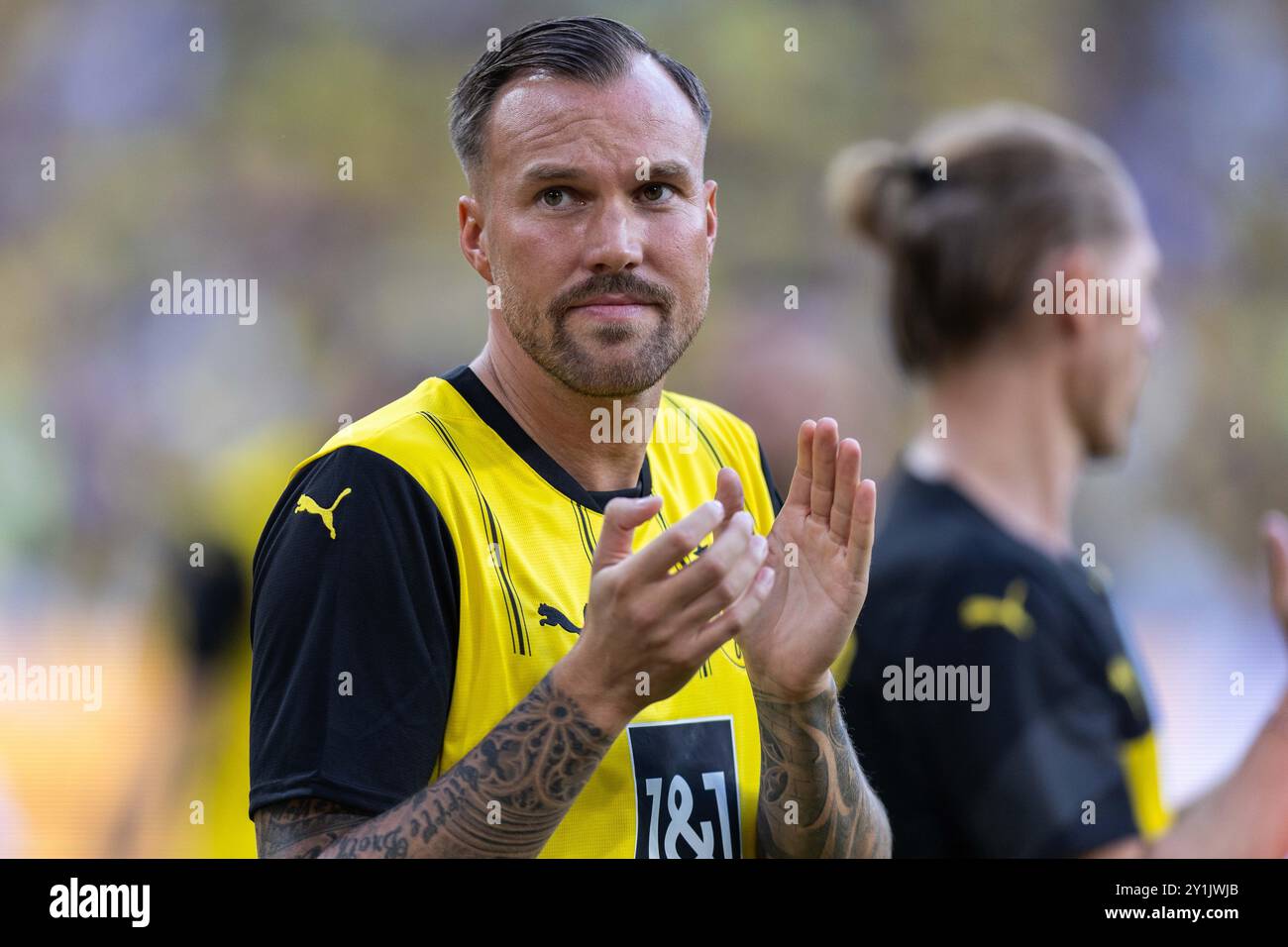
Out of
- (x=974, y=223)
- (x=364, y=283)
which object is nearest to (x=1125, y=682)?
(x=974, y=223)

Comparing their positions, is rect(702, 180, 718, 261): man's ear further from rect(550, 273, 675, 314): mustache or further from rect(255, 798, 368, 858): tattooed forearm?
rect(255, 798, 368, 858): tattooed forearm

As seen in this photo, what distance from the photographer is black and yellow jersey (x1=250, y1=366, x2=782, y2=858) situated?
4.92 ft

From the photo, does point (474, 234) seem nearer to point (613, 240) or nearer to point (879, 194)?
point (613, 240)

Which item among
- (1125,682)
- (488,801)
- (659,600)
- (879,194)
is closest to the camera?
(659,600)

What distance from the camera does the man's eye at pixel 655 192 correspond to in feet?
5.79

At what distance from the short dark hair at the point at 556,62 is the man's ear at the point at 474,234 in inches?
2.2

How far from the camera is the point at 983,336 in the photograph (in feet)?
7.19

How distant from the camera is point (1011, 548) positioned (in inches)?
80.1

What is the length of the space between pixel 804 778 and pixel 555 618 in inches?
17.1

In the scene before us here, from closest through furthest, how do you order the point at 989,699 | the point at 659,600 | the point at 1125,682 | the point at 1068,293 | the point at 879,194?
the point at 659,600 < the point at 989,699 < the point at 1125,682 < the point at 1068,293 < the point at 879,194
